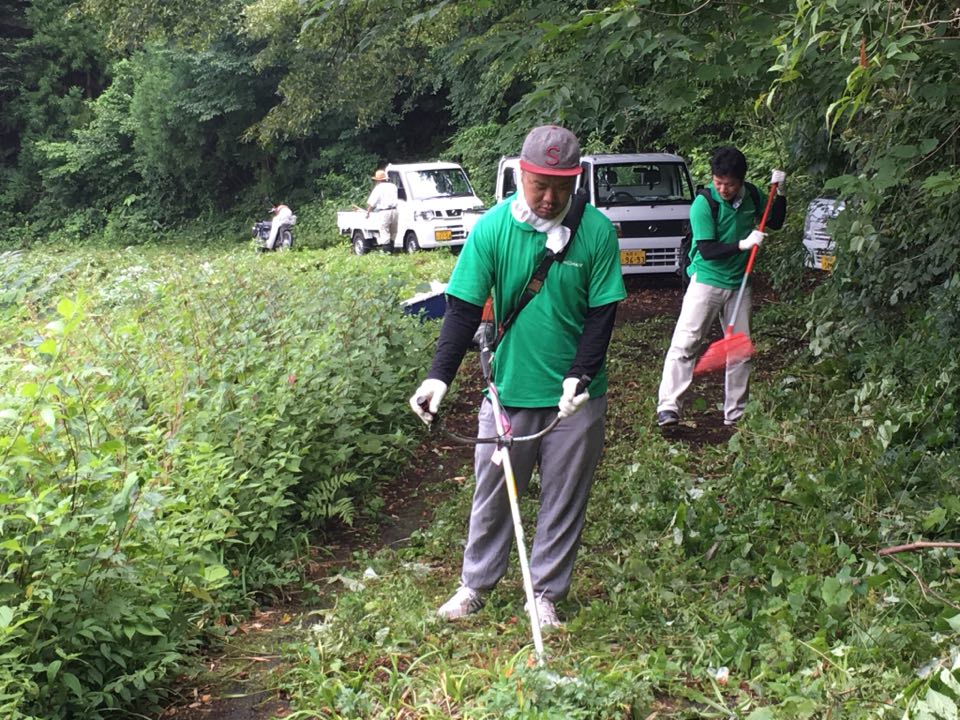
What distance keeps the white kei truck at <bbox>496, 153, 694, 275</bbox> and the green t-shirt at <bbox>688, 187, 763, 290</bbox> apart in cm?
746

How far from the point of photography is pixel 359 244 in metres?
25.9

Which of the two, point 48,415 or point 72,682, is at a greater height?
point 48,415

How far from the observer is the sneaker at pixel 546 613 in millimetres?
4547

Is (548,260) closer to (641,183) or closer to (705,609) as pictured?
→ (705,609)

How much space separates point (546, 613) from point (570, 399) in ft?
3.18

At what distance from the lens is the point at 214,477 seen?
5133 mm

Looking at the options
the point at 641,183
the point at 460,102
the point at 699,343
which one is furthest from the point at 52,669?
the point at 460,102

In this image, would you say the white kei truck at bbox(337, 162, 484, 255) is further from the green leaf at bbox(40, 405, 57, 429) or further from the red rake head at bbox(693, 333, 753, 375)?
the green leaf at bbox(40, 405, 57, 429)

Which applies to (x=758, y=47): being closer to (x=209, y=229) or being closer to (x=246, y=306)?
(x=246, y=306)

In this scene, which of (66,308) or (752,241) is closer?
(66,308)

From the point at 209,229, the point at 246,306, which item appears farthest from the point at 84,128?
the point at 246,306

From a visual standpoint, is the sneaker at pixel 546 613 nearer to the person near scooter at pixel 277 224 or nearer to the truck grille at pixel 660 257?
the truck grille at pixel 660 257

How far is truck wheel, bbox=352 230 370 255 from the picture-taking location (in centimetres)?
2553

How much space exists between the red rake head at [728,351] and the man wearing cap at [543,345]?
10.9 ft
